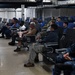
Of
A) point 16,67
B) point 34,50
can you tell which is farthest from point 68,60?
point 16,67

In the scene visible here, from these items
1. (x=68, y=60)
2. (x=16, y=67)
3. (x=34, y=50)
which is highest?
(x=68, y=60)

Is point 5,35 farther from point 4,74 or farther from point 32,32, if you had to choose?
point 4,74

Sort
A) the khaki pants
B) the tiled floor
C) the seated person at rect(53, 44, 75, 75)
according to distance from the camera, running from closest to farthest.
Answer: the seated person at rect(53, 44, 75, 75) → the tiled floor → the khaki pants

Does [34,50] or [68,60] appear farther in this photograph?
[34,50]

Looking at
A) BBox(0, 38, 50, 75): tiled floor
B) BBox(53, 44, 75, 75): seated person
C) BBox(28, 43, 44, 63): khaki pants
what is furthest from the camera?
BBox(28, 43, 44, 63): khaki pants

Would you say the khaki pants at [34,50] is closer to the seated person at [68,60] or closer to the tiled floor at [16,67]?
the tiled floor at [16,67]

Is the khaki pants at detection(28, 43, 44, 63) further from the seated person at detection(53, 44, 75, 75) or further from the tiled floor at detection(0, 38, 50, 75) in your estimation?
the seated person at detection(53, 44, 75, 75)

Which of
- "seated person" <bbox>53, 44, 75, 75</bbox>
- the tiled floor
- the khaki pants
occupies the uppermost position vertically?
"seated person" <bbox>53, 44, 75, 75</bbox>

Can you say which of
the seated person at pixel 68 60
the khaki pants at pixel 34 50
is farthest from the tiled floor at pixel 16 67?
the seated person at pixel 68 60

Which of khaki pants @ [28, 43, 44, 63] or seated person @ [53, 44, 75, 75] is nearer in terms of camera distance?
seated person @ [53, 44, 75, 75]

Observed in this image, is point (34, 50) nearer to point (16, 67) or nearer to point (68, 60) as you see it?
point (16, 67)

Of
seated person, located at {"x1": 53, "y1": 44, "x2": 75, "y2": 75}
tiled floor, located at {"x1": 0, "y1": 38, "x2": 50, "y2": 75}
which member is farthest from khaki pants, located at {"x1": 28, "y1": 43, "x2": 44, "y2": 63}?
seated person, located at {"x1": 53, "y1": 44, "x2": 75, "y2": 75}

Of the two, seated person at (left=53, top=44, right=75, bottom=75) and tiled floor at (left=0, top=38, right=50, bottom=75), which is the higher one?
seated person at (left=53, top=44, right=75, bottom=75)

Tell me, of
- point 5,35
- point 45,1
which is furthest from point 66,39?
point 45,1
